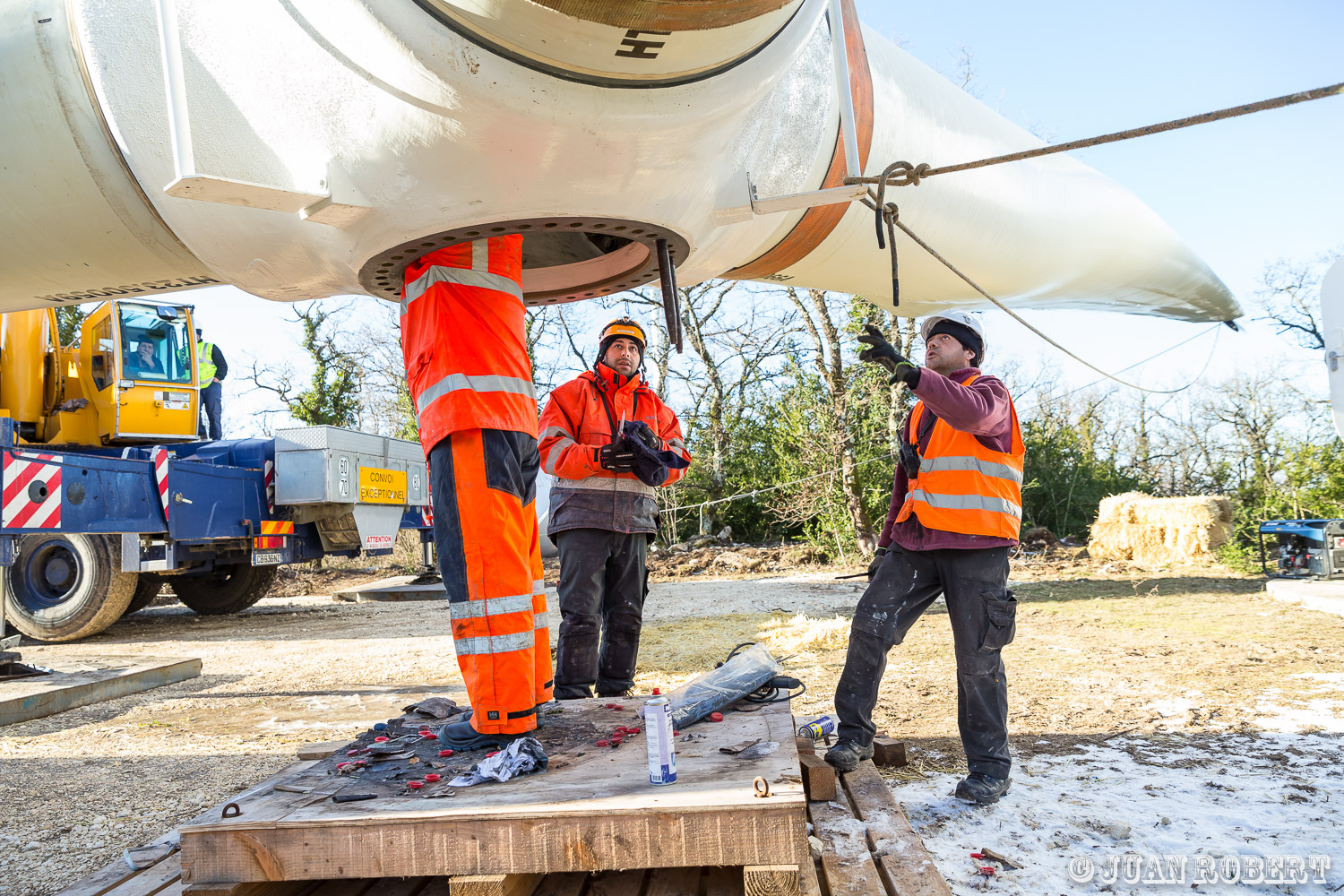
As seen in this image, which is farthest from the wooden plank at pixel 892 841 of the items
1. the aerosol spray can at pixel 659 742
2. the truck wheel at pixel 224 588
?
the truck wheel at pixel 224 588

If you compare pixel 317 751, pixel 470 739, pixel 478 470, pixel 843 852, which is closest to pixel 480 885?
pixel 470 739

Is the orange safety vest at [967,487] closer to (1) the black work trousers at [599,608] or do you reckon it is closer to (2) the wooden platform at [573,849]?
(2) the wooden platform at [573,849]

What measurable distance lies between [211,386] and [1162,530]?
1187cm

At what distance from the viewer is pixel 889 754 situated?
133 inches

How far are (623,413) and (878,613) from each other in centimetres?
140

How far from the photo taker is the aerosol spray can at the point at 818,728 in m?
3.30

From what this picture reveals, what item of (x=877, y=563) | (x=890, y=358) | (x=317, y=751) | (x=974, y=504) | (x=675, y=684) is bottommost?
(x=675, y=684)

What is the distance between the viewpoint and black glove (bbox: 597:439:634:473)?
11.7ft

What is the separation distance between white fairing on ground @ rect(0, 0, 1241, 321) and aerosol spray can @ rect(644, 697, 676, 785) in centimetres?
125

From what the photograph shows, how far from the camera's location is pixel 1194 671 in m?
4.93

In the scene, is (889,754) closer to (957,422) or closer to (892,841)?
(892,841)

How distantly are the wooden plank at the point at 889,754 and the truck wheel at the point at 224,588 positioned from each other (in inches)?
335

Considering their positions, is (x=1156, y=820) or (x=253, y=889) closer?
(x=253, y=889)

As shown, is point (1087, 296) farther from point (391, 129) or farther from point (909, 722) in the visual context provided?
point (391, 129)
